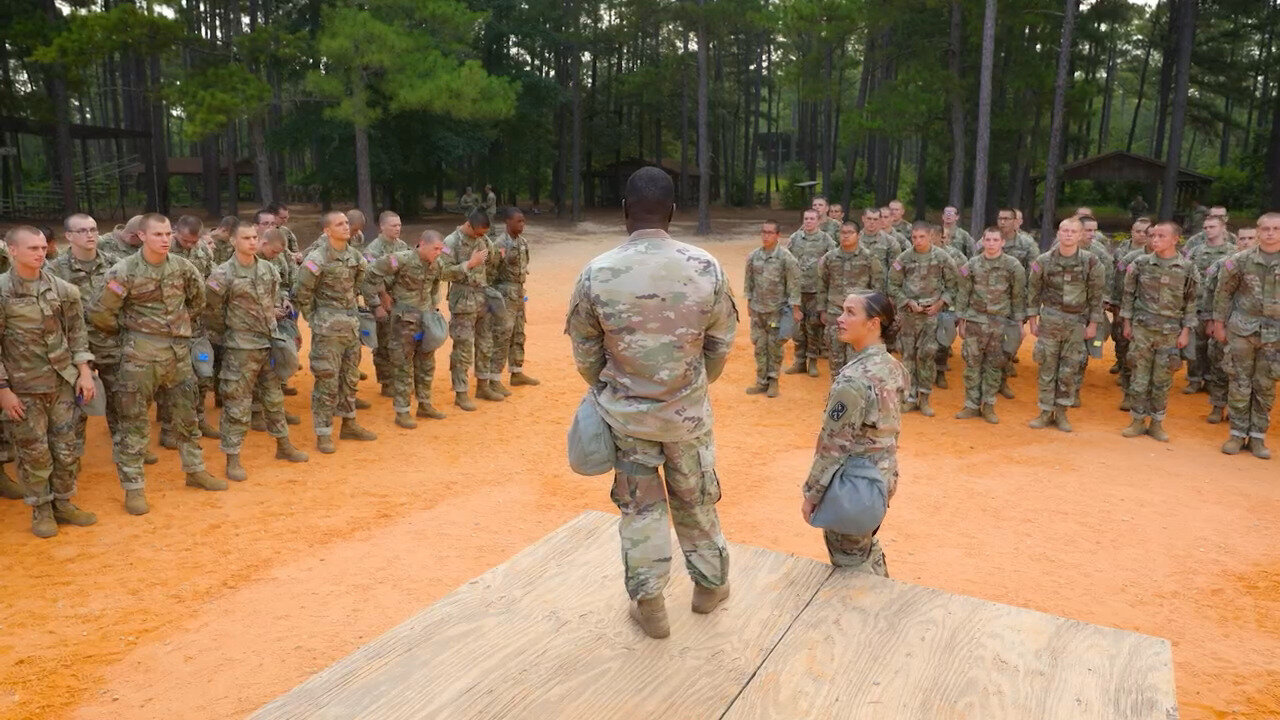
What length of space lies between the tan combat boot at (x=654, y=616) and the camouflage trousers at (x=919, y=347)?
6.85 m

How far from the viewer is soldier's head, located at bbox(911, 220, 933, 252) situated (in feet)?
31.6

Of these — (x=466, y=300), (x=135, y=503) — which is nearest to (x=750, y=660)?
(x=135, y=503)

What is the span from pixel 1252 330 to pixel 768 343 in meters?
4.76

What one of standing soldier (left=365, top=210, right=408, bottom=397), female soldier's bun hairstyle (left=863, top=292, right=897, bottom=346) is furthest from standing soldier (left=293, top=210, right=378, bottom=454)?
female soldier's bun hairstyle (left=863, top=292, right=897, bottom=346)

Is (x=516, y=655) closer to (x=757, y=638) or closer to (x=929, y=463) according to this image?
(x=757, y=638)

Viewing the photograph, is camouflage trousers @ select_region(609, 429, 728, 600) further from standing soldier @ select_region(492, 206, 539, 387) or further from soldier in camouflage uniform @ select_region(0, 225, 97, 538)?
standing soldier @ select_region(492, 206, 539, 387)

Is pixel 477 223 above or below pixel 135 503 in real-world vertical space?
above

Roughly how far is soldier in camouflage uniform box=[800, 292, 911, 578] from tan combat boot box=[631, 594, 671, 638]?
84cm

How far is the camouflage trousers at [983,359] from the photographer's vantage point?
927 centimetres

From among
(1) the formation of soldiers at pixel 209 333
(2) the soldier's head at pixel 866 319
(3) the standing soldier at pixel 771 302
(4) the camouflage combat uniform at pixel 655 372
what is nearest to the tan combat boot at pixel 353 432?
(1) the formation of soldiers at pixel 209 333

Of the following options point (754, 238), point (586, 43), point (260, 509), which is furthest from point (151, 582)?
point (586, 43)

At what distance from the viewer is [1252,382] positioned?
26.8 ft

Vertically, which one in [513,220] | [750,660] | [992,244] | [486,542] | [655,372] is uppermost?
[513,220]

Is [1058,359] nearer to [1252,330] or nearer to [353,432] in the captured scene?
[1252,330]
